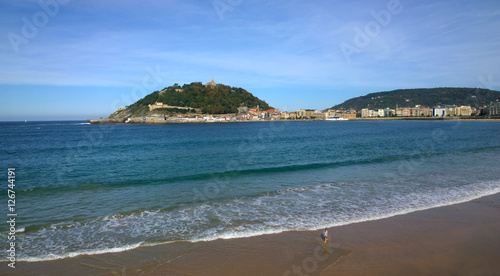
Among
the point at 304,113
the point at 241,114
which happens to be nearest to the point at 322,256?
the point at 241,114

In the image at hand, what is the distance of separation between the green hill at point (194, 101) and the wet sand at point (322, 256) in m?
132

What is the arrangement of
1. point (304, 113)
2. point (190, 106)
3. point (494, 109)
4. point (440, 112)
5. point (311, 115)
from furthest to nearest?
1. point (311, 115)
2. point (304, 113)
3. point (440, 112)
4. point (190, 106)
5. point (494, 109)

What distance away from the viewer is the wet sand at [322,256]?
6227 millimetres

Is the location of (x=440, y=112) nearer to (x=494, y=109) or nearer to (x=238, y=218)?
(x=494, y=109)

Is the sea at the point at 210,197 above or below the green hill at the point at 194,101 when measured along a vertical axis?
below

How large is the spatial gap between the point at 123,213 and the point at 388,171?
47.6ft

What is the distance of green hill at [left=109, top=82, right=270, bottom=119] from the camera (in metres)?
142

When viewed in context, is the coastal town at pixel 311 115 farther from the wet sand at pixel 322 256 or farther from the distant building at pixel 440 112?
the wet sand at pixel 322 256

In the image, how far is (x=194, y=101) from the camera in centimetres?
15150

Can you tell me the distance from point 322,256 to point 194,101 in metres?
150

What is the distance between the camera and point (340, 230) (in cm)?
833

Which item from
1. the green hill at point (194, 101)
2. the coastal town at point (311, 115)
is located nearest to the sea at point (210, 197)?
the coastal town at point (311, 115)

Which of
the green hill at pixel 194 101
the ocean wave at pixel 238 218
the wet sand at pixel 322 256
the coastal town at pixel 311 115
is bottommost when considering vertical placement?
the wet sand at pixel 322 256

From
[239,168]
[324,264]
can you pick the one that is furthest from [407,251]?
[239,168]
